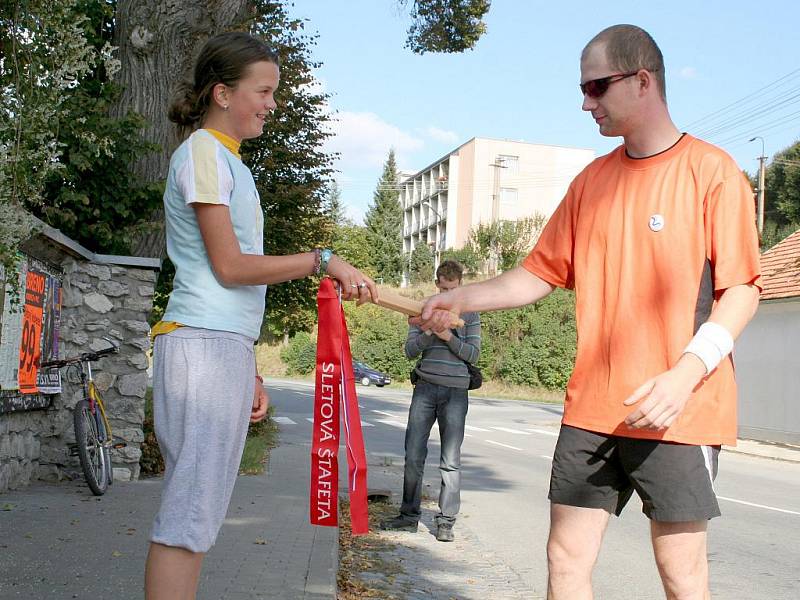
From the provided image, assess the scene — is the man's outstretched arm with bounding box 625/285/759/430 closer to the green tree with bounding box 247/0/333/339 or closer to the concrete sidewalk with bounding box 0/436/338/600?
the concrete sidewalk with bounding box 0/436/338/600

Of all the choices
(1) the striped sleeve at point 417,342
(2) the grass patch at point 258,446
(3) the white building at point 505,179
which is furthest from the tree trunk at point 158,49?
(3) the white building at point 505,179

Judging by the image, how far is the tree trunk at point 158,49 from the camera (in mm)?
9836

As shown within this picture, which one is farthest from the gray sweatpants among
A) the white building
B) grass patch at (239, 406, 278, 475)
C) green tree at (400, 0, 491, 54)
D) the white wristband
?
the white building

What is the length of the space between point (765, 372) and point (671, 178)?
75.6 ft

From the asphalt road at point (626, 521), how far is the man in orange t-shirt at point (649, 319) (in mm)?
3355

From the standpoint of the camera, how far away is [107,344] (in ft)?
31.4

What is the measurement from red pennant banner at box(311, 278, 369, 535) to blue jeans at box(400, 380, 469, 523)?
14.4 ft

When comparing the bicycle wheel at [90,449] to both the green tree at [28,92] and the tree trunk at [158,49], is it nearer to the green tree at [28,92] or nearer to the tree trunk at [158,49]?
the tree trunk at [158,49]

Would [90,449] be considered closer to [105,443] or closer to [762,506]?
[105,443]

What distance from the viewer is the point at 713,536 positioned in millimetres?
8695

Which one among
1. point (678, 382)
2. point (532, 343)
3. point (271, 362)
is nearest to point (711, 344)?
point (678, 382)

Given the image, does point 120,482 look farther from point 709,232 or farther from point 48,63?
point 709,232

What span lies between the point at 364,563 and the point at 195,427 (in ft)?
13.8

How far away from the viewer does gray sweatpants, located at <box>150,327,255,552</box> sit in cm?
290
